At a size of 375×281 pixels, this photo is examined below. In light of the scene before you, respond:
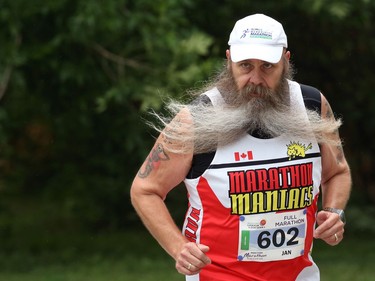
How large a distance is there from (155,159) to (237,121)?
39 centimetres

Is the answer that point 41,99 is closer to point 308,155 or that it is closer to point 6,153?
point 6,153

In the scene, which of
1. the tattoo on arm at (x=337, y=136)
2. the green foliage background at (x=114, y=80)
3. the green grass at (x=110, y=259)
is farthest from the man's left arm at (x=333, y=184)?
the green grass at (x=110, y=259)

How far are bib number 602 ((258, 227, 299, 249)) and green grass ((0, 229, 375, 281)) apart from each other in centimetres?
529

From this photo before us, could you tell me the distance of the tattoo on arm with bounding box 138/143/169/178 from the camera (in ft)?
13.5

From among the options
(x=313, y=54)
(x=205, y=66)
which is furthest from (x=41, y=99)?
(x=313, y=54)

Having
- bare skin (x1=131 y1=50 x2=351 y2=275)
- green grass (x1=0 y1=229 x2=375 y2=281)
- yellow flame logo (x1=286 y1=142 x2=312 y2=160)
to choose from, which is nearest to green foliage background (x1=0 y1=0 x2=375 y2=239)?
green grass (x1=0 y1=229 x2=375 y2=281)

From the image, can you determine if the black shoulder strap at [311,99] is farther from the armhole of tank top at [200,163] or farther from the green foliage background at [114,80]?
the green foliage background at [114,80]

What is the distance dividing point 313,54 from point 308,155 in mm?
8534

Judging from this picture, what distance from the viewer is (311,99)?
4266 mm

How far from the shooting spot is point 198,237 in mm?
4129

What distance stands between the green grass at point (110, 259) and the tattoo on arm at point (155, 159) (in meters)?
5.26

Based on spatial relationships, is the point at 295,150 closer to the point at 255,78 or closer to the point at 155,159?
the point at 255,78

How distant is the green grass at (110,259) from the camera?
31.9 ft

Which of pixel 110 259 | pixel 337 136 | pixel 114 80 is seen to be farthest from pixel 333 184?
pixel 110 259
